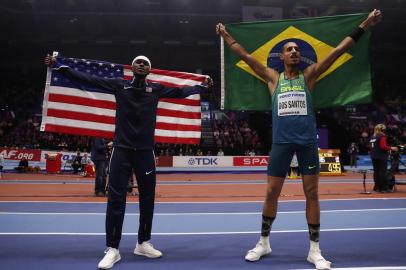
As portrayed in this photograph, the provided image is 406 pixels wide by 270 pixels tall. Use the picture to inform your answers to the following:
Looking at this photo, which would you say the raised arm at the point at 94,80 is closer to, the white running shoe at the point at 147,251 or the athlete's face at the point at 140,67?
the athlete's face at the point at 140,67

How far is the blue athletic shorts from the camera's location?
4164mm

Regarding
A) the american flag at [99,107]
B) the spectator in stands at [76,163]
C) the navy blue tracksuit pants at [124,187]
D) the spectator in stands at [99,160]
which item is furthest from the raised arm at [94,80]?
the spectator in stands at [76,163]

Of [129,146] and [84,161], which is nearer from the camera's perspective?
[129,146]

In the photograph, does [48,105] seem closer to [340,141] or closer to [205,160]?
[205,160]

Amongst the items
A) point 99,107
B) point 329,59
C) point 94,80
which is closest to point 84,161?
point 99,107

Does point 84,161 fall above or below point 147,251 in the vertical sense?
above

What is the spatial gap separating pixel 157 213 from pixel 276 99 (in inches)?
157

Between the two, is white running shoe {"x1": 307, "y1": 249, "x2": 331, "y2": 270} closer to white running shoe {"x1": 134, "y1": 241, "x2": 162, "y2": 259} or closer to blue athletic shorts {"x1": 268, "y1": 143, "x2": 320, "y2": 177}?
blue athletic shorts {"x1": 268, "y1": 143, "x2": 320, "y2": 177}

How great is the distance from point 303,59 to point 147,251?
10.3 feet

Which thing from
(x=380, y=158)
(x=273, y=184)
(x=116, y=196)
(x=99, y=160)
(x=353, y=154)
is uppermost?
(x=353, y=154)

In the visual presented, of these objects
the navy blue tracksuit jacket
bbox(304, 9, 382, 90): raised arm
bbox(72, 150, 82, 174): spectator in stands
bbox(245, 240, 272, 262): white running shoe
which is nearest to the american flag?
the navy blue tracksuit jacket

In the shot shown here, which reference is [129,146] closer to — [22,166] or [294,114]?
[294,114]

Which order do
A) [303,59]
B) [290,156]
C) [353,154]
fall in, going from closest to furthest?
[290,156] < [303,59] < [353,154]

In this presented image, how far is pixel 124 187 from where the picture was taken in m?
4.28
